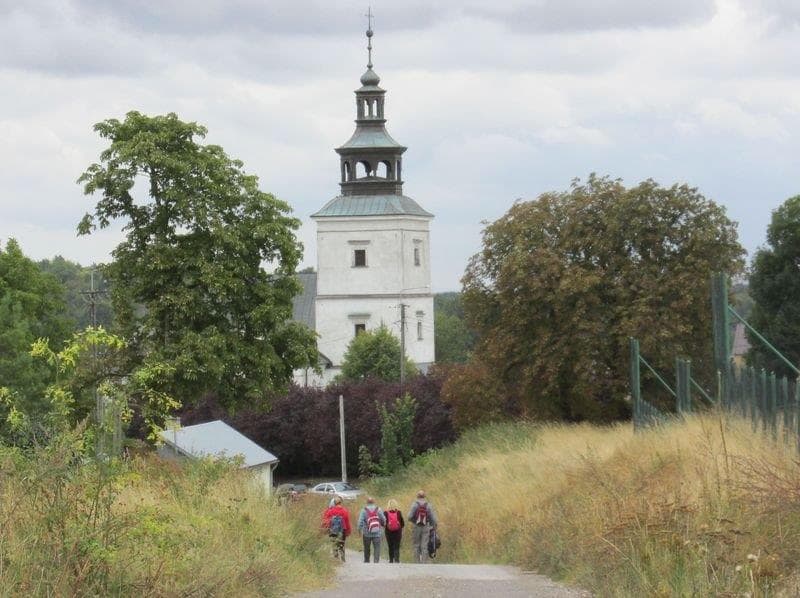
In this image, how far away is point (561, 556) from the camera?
17875 mm

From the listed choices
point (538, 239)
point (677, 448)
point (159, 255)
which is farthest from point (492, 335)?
point (677, 448)

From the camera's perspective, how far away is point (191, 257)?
40.6 m

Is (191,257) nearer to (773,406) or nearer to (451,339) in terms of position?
(773,406)

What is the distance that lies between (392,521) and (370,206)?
77.7 meters

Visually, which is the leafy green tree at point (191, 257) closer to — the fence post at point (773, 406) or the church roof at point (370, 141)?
the fence post at point (773, 406)

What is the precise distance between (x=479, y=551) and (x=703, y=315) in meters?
16.0

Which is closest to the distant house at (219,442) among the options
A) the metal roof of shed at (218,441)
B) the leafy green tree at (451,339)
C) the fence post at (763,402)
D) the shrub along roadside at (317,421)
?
the metal roof of shed at (218,441)

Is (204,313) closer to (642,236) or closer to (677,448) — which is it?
(642,236)

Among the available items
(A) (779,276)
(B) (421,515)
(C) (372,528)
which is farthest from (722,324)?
(A) (779,276)

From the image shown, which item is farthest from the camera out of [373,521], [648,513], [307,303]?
[307,303]

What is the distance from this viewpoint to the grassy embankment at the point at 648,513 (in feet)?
38.5

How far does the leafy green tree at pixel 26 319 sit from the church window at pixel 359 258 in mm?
39875

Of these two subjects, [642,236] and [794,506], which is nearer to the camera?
[794,506]

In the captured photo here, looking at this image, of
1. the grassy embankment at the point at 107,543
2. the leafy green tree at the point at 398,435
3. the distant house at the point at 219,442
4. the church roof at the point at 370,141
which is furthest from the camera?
the church roof at the point at 370,141
